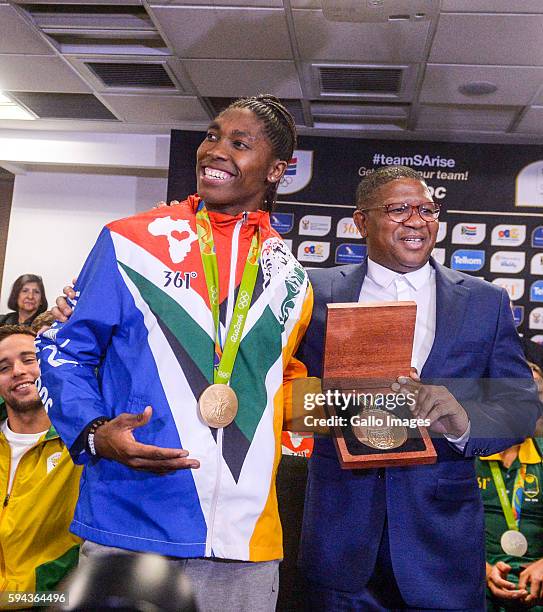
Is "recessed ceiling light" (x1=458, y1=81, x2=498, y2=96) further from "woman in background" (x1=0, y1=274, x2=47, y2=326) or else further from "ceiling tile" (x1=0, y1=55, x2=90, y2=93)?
"woman in background" (x1=0, y1=274, x2=47, y2=326)

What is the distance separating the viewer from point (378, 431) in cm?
126

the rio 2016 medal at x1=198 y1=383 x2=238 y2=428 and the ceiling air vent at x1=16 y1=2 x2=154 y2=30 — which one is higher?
the ceiling air vent at x1=16 y1=2 x2=154 y2=30

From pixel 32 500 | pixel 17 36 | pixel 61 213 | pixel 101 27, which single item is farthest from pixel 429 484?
pixel 61 213

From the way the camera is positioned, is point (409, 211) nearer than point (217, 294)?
No

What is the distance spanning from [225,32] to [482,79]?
147 centimetres

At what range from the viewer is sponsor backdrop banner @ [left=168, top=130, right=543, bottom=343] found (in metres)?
4.76

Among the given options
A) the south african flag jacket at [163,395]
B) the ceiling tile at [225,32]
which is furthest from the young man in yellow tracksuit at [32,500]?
the ceiling tile at [225,32]

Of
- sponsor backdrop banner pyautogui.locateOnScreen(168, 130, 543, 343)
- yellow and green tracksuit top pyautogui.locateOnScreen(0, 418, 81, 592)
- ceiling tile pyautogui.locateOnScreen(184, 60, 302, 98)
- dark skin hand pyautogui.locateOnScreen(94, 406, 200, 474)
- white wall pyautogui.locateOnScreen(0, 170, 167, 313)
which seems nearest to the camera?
dark skin hand pyautogui.locateOnScreen(94, 406, 200, 474)

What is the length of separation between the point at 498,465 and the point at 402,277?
31.1 inches

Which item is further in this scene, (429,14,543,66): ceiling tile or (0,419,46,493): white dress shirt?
(429,14,543,66): ceiling tile

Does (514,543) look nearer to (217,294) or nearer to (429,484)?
(429,484)

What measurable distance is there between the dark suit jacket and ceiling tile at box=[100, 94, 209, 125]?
3.52 m

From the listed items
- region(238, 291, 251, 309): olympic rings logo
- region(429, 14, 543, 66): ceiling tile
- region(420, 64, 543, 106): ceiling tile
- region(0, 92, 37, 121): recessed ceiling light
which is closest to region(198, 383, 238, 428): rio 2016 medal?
region(238, 291, 251, 309): olympic rings logo

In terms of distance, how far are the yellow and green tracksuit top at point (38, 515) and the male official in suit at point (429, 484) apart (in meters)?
0.50
